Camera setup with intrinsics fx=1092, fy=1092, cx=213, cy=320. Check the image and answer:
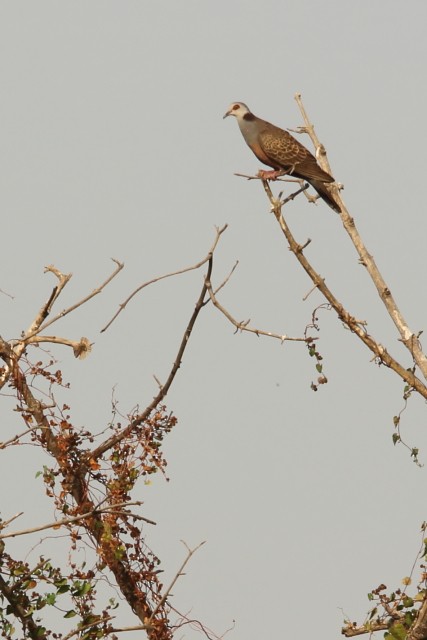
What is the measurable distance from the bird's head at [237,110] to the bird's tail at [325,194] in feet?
8.37

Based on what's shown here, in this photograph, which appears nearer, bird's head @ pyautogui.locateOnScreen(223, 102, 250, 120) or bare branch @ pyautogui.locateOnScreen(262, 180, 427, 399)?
bare branch @ pyautogui.locateOnScreen(262, 180, 427, 399)

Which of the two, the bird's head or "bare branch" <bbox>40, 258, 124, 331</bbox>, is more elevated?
the bird's head

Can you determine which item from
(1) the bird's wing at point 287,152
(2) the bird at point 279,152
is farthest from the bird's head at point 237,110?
(1) the bird's wing at point 287,152

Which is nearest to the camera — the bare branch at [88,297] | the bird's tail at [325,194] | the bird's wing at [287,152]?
the bare branch at [88,297]

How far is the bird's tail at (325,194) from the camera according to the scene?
413 inches

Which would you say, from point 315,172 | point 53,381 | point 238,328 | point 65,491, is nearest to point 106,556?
point 65,491

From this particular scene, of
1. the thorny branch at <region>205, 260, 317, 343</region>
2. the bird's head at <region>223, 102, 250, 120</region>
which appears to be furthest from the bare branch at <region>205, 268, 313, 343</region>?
the bird's head at <region>223, 102, 250, 120</region>

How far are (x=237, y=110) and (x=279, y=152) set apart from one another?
1578mm

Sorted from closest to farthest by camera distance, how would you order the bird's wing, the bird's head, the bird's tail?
1. the bird's tail
2. the bird's wing
3. the bird's head

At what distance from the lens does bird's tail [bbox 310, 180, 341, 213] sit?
34.4 ft

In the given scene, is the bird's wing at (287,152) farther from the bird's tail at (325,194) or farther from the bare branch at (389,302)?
the bare branch at (389,302)

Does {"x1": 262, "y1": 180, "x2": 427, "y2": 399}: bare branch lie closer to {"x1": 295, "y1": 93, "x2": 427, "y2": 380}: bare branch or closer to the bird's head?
{"x1": 295, "y1": 93, "x2": 427, "y2": 380}: bare branch

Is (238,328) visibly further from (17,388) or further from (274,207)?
(17,388)

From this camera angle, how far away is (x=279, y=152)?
1177cm
